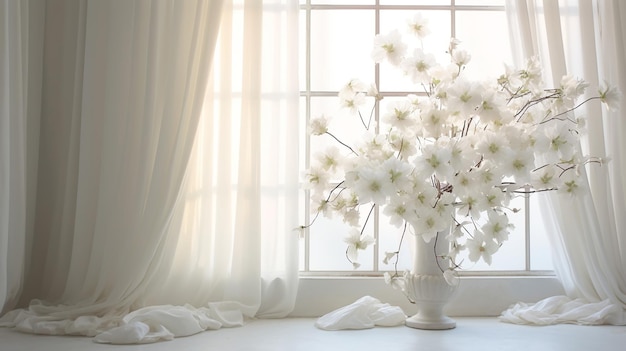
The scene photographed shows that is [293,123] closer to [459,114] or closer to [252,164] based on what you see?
[252,164]

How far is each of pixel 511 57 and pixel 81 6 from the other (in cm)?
183

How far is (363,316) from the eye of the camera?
9.61 ft

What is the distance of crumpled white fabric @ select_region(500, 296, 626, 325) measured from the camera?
3.00 meters

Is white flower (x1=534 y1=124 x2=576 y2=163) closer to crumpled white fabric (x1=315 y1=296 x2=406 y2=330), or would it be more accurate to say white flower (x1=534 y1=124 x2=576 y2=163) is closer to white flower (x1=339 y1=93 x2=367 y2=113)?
white flower (x1=339 y1=93 x2=367 y2=113)

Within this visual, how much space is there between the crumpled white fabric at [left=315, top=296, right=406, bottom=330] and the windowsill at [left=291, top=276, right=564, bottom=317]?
8.5 inches

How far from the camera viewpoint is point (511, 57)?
11.3 ft

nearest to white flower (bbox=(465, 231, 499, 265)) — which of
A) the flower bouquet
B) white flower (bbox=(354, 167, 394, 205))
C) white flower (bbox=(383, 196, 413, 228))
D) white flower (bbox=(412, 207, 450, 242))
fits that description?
the flower bouquet

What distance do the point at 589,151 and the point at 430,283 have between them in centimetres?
97

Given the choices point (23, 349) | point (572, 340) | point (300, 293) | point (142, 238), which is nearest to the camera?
point (23, 349)

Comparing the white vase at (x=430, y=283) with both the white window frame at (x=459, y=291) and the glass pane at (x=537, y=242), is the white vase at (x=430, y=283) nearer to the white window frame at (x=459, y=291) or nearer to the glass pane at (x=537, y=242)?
the white window frame at (x=459, y=291)

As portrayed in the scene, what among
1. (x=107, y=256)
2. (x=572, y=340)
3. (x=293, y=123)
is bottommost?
(x=572, y=340)

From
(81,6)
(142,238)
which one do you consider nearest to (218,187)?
(142,238)

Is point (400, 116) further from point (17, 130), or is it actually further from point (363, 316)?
point (17, 130)

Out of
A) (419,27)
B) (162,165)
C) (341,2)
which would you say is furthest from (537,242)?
(162,165)
